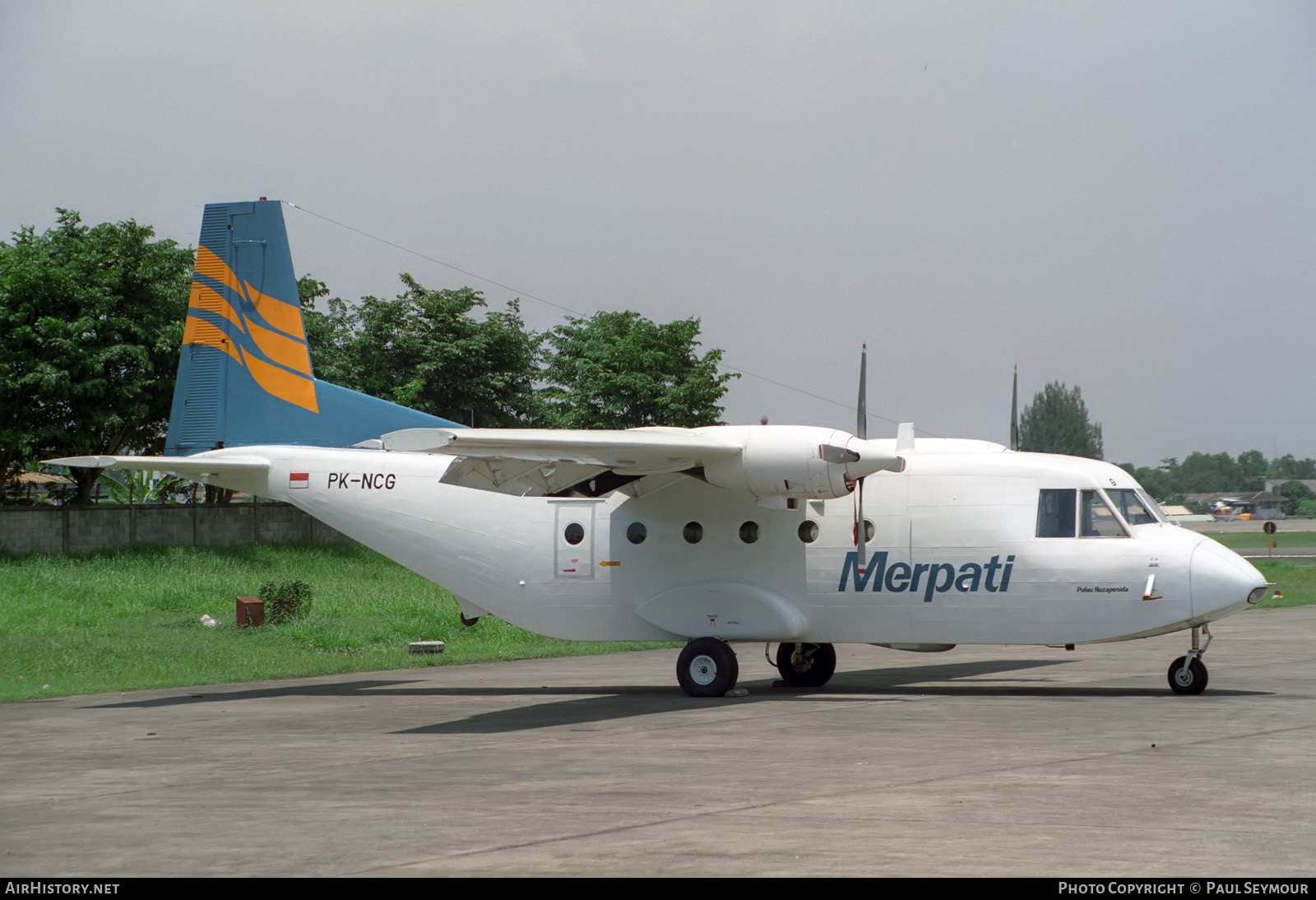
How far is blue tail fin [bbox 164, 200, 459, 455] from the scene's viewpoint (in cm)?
1983

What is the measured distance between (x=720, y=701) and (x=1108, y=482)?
5.53 metres

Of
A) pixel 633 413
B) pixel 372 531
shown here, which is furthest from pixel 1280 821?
pixel 633 413

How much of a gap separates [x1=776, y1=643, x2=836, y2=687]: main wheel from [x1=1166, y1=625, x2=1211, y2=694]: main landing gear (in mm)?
4528

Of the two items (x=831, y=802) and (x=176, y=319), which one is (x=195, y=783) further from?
(x=176, y=319)

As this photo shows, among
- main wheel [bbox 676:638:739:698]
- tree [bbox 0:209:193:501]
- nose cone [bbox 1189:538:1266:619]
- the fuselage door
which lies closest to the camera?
nose cone [bbox 1189:538:1266:619]

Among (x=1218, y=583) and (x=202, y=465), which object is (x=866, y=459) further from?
(x=202, y=465)

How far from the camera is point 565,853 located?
303 inches

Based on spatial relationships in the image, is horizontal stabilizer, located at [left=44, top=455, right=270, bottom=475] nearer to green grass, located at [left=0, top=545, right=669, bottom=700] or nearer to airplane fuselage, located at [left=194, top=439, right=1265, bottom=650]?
airplane fuselage, located at [left=194, top=439, right=1265, bottom=650]

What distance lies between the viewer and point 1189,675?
1609 cm

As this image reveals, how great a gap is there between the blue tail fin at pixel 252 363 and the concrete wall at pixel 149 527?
51.0ft

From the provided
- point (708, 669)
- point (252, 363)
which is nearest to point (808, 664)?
point (708, 669)

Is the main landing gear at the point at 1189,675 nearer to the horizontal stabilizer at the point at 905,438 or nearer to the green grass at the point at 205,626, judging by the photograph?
the horizontal stabilizer at the point at 905,438

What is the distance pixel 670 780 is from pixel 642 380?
35444 millimetres

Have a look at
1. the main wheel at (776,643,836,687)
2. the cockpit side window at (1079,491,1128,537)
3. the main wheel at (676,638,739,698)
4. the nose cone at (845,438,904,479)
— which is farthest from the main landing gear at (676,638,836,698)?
the cockpit side window at (1079,491,1128,537)
